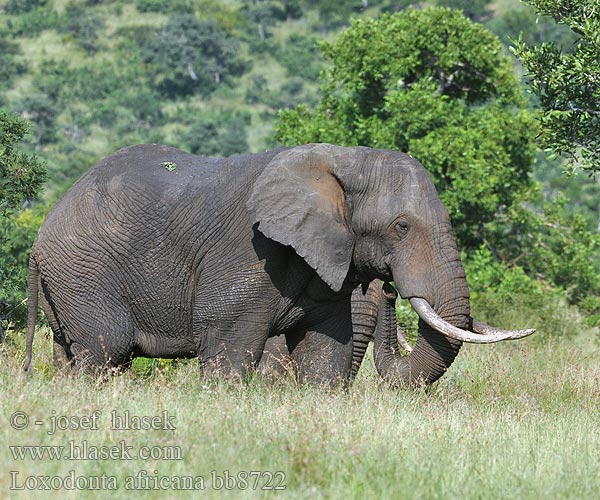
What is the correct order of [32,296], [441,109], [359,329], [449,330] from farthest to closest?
[441,109] → [359,329] → [32,296] → [449,330]

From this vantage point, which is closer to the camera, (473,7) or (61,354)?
(61,354)

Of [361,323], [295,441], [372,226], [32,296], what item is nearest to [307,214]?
[372,226]

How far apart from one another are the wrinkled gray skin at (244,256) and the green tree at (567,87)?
2670 mm

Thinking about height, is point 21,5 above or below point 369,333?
below

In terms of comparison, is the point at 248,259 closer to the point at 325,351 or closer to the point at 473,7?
the point at 325,351

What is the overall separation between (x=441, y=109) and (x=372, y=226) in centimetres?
974

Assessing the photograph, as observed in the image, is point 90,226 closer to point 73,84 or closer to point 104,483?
point 104,483

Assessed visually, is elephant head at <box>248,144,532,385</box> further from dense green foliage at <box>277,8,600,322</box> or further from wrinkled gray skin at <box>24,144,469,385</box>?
dense green foliage at <box>277,8,600,322</box>

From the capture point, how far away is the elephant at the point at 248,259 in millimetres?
8125

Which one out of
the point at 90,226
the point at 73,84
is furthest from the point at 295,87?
the point at 90,226

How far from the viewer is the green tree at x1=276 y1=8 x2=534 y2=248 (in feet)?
56.9

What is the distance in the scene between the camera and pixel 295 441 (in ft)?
21.5

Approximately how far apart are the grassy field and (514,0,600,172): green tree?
2.81 meters

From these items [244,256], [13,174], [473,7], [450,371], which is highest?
[244,256]
